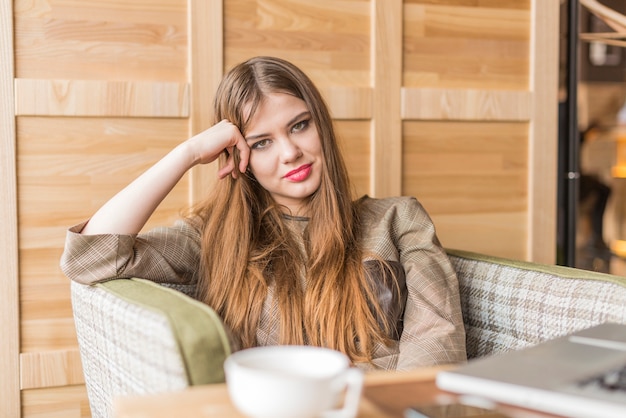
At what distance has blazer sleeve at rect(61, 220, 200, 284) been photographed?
1252 millimetres

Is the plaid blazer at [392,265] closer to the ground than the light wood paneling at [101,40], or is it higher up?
closer to the ground

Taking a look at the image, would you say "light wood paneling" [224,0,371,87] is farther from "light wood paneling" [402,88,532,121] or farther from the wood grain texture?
the wood grain texture

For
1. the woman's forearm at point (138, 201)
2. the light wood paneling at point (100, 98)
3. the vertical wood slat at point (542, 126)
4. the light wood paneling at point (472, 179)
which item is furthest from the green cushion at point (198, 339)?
the vertical wood slat at point (542, 126)

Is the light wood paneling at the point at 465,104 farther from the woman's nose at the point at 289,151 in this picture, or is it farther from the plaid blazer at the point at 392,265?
the woman's nose at the point at 289,151

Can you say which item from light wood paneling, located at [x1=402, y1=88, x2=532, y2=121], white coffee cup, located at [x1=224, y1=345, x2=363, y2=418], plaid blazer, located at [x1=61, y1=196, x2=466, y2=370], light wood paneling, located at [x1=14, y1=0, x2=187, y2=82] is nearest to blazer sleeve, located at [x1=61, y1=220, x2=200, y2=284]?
plaid blazer, located at [x1=61, y1=196, x2=466, y2=370]

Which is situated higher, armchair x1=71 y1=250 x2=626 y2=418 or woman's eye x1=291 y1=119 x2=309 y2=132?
woman's eye x1=291 y1=119 x2=309 y2=132

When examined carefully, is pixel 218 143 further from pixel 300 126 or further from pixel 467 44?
pixel 467 44

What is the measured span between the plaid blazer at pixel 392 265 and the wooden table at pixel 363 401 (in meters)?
0.52

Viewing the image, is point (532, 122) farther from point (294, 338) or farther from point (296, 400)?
point (296, 400)

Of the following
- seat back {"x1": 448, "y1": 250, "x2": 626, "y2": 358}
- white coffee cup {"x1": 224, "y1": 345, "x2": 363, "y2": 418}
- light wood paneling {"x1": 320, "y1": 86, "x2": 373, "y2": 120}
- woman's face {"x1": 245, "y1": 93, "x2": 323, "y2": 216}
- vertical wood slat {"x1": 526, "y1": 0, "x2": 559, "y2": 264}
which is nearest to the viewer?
white coffee cup {"x1": 224, "y1": 345, "x2": 363, "y2": 418}

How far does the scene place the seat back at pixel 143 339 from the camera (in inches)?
35.0

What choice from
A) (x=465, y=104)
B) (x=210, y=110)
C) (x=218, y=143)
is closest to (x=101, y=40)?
(x=210, y=110)

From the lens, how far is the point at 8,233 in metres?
1.57

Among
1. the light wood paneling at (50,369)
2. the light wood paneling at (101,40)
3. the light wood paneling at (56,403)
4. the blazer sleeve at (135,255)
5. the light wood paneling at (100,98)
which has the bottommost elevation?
the light wood paneling at (56,403)
